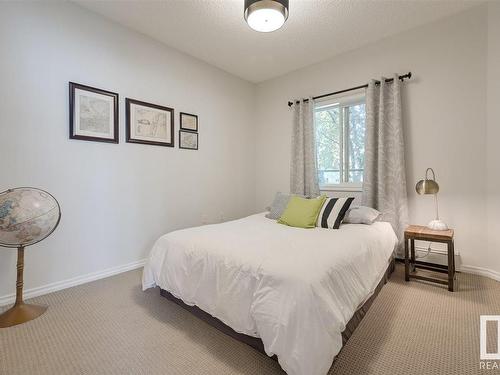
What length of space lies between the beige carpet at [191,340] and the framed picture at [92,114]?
154cm

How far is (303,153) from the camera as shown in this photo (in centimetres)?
365

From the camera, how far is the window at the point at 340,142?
3.29 m

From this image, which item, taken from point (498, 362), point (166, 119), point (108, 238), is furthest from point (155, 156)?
point (498, 362)

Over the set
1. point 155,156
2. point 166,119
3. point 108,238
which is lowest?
point 108,238

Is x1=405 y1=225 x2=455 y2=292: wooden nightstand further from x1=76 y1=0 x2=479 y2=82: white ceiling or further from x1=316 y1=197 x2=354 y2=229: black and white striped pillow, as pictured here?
x1=76 y1=0 x2=479 y2=82: white ceiling

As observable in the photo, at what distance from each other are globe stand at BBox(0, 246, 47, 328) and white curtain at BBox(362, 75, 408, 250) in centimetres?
335

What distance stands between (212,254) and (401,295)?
1.74m

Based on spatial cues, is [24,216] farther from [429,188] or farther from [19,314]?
[429,188]

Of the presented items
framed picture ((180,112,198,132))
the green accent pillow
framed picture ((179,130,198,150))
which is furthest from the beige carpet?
framed picture ((180,112,198,132))

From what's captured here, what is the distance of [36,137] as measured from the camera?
7.11 feet

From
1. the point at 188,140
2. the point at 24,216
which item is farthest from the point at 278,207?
Result: the point at 24,216

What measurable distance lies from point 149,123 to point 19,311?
2.09 metres

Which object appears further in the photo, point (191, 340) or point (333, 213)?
point (333, 213)

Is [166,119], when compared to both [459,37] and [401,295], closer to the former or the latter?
A: [401,295]
